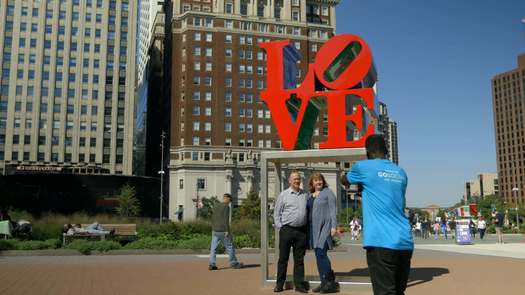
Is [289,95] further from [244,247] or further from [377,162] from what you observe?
[244,247]

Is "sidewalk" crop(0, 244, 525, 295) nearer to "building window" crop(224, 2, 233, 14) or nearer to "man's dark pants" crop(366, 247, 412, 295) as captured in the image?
"man's dark pants" crop(366, 247, 412, 295)

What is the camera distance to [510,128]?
189 metres

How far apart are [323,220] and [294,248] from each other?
66 cm

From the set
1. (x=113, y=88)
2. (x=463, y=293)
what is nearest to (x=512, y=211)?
(x=113, y=88)

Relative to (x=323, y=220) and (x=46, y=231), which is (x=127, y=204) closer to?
(x=46, y=231)

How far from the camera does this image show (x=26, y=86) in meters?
94.6

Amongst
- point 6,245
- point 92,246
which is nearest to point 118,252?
point 92,246

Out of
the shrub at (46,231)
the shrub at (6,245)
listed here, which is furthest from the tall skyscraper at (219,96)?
the shrub at (6,245)

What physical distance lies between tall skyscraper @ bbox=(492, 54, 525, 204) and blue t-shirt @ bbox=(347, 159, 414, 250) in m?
190

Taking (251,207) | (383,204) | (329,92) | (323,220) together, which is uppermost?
(329,92)

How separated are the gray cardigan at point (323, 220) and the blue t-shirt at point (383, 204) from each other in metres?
3.80

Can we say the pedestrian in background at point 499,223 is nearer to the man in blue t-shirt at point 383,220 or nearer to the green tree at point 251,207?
the man in blue t-shirt at point 383,220

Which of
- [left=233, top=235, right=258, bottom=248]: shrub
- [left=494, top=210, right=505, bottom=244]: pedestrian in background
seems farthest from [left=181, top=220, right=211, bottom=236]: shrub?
[left=494, top=210, right=505, bottom=244]: pedestrian in background

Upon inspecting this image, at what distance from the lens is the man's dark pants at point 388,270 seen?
426cm
